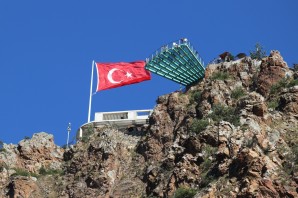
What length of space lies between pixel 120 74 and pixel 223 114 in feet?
67.9

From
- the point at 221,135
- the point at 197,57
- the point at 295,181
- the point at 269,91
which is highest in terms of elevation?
the point at 197,57

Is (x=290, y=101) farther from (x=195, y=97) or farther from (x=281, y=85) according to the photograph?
(x=195, y=97)

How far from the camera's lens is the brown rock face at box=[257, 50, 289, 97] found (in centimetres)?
8100

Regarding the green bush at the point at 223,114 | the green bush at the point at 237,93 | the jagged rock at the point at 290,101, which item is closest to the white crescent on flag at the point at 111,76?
the green bush at the point at 237,93

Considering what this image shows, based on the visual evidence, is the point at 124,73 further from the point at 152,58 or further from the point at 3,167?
the point at 3,167

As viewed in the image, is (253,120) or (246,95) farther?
(246,95)

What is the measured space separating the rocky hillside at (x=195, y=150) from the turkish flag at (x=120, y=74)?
689cm

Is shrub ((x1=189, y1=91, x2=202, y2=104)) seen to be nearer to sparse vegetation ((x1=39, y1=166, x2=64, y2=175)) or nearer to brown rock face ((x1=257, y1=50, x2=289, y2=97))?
brown rock face ((x1=257, y1=50, x2=289, y2=97))

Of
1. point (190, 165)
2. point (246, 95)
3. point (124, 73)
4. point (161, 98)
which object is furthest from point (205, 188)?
point (124, 73)

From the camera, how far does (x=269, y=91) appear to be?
80.5 metres

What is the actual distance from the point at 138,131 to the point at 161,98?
4606mm

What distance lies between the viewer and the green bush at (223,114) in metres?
76.0

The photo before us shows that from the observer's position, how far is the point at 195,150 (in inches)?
2904

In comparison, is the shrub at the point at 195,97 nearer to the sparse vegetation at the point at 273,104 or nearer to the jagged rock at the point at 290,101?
the sparse vegetation at the point at 273,104
